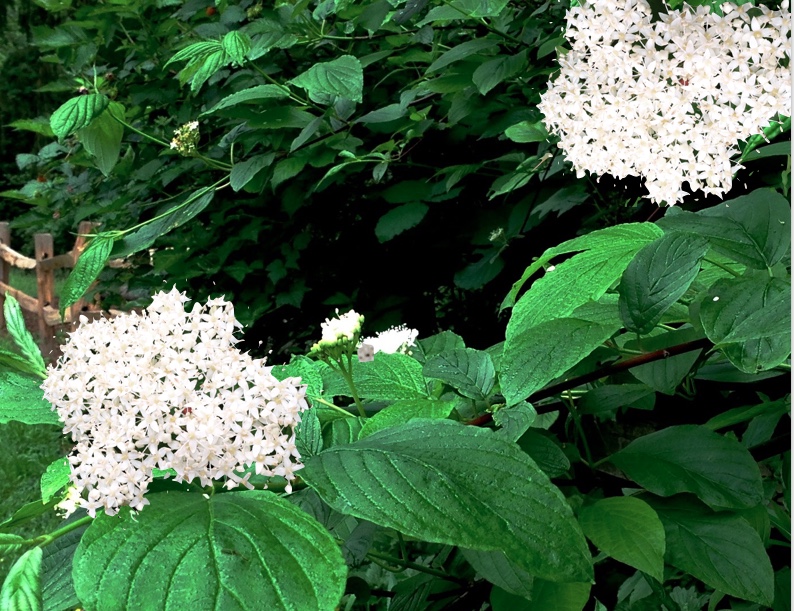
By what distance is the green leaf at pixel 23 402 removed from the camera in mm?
587

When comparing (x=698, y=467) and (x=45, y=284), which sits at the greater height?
(x=698, y=467)

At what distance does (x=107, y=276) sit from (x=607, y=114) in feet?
8.71

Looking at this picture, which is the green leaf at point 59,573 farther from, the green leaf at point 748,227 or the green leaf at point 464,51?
the green leaf at point 464,51

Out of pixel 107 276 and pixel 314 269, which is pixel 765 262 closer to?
pixel 314 269

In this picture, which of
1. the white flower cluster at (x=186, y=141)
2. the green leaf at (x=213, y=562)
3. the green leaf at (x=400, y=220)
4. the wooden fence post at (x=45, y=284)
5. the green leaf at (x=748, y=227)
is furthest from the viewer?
the wooden fence post at (x=45, y=284)

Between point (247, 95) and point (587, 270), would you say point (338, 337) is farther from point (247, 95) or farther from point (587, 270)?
point (247, 95)

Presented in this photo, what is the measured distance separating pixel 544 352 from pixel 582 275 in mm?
64

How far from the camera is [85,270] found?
1.17m

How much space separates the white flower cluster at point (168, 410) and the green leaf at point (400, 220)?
1.26 metres

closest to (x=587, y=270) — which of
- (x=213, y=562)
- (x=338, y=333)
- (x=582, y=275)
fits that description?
(x=582, y=275)

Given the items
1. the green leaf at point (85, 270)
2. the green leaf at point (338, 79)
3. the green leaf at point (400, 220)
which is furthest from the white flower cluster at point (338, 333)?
the green leaf at point (400, 220)

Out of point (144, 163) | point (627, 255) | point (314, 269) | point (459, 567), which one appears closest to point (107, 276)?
point (144, 163)

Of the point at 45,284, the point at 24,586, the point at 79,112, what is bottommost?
the point at 45,284

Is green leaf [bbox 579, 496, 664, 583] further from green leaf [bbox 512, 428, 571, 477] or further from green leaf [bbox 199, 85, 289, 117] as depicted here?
green leaf [bbox 199, 85, 289, 117]
